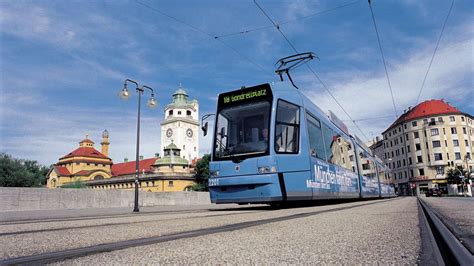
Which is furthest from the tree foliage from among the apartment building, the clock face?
the apartment building

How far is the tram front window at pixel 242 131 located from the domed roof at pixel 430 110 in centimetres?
7259

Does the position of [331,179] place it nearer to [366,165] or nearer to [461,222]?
[461,222]

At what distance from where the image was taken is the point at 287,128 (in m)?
8.16

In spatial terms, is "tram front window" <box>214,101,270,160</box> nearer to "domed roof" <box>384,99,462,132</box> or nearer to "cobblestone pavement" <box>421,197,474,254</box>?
"cobblestone pavement" <box>421,197,474,254</box>

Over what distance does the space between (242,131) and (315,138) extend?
7.12 ft

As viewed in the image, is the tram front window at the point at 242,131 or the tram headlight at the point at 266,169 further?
the tram front window at the point at 242,131

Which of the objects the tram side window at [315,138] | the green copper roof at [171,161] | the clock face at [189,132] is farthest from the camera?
the clock face at [189,132]

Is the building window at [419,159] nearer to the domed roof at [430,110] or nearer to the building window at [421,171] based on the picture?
the building window at [421,171]

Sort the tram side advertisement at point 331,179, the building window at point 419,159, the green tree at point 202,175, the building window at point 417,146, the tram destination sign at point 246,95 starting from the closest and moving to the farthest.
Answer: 1. the tram destination sign at point 246,95
2. the tram side advertisement at point 331,179
3. the building window at point 419,159
4. the building window at point 417,146
5. the green tree at point 202,175

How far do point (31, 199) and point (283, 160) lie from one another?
13.7 metres

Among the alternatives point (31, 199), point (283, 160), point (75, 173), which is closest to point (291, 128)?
point (283, 160)

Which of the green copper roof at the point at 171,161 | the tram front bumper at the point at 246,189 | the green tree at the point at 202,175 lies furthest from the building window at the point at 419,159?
the tram front bumper at the point at 246,189

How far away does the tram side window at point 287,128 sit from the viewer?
7.92 metres

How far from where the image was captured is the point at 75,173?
101m
